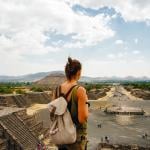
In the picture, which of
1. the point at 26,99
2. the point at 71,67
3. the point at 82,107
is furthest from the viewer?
the point at 26,99

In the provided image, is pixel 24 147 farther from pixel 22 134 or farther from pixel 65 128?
pixel 65 128

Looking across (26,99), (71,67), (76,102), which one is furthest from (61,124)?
(26,99)

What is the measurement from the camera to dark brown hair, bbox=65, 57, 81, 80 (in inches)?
223

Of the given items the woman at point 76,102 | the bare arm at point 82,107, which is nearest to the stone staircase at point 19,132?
the woman at point 76,102

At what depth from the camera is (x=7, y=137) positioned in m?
26.6

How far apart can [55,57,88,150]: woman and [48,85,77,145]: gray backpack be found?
0.09 meters

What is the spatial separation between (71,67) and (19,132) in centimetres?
2408

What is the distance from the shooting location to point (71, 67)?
5695mm

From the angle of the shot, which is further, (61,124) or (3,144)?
(3,144)

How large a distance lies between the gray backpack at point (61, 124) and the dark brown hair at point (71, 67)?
333 mm

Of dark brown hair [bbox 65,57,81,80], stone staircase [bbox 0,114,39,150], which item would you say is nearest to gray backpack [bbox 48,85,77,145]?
dark brown hair [bbox 65,57,81,80]

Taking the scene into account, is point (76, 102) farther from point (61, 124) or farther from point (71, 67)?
point (71, 67)

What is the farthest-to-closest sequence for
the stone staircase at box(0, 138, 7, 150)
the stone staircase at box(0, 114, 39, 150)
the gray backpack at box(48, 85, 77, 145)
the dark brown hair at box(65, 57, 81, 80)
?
the stone staircase at box(0, 114, 39, 150) < the stone staircase at box(0, 138, 7, 150) < the dark brown hair at box(65, 57, 81, 80) < the gray backpack at box(48, 85, 77, 145)

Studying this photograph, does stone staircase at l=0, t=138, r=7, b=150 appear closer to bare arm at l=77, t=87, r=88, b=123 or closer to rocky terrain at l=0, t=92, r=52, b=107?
bare arm at l=77, t=87, r=88, b=123
